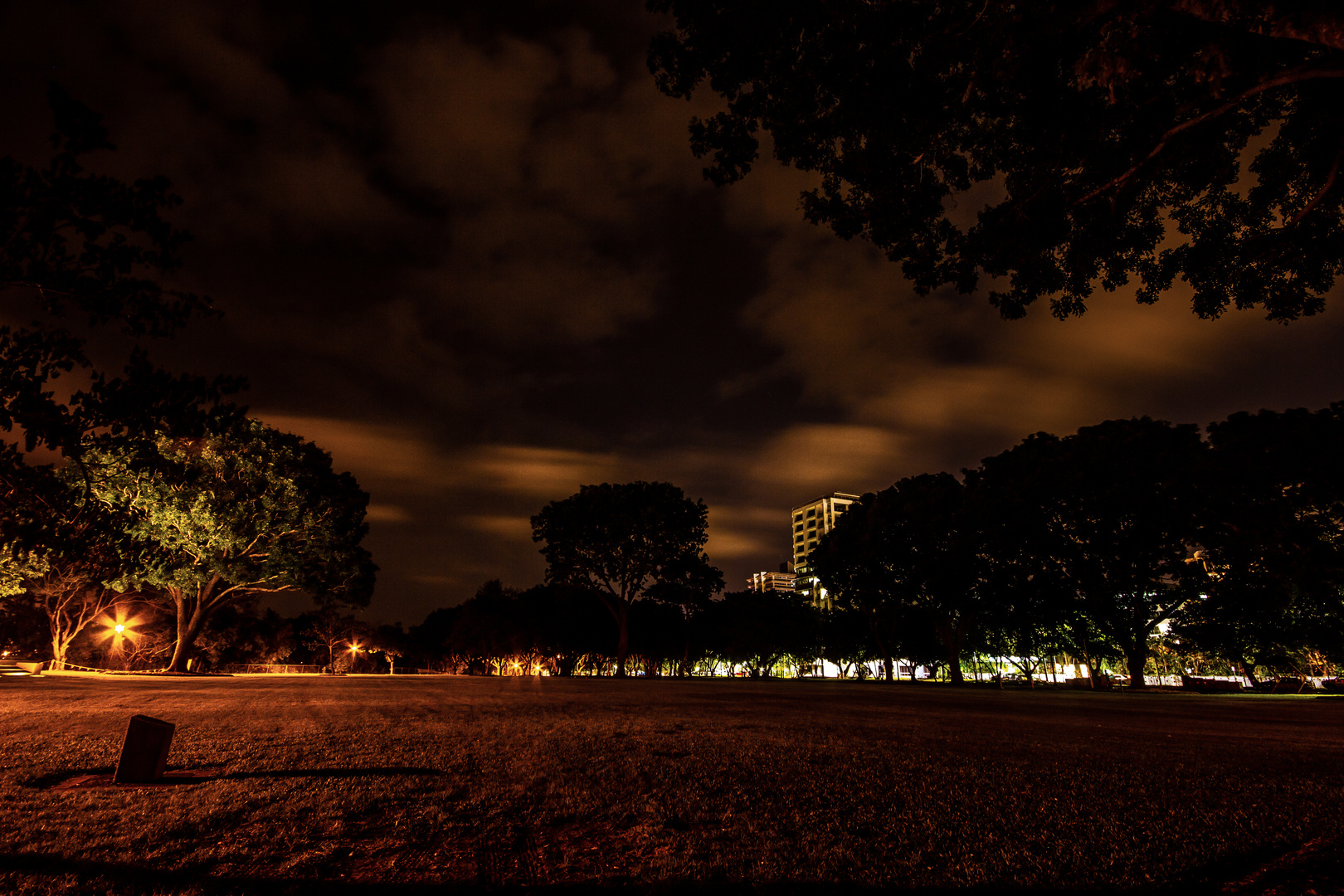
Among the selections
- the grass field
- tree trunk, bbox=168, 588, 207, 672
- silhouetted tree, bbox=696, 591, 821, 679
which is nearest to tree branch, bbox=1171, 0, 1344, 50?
the grass field

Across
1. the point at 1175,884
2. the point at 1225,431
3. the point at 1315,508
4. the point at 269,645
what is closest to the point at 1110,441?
the point at 1225,431

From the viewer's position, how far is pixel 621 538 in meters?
52.3

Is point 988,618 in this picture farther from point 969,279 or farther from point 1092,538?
point 969,279

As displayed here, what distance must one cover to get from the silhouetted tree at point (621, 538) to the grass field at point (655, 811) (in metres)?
40.4

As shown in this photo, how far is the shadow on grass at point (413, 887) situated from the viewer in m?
4.24

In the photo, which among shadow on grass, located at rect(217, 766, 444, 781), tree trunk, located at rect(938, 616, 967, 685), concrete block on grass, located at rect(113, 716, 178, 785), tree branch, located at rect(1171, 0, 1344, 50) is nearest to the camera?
tree branch, located at rect(1171, 0, 1344, 50)

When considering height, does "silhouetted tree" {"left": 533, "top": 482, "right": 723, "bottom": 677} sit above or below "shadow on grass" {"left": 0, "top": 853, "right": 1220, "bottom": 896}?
above

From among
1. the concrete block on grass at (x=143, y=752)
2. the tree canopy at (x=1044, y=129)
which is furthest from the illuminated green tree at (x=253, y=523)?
the tree canopy at (x=1044, y=129)

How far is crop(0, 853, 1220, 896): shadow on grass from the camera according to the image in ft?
13.9

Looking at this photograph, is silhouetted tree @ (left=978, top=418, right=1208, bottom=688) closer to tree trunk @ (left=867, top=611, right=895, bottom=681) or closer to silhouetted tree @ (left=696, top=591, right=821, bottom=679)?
tree trunk @ (left=867, top=611, right=895, bottom=681)

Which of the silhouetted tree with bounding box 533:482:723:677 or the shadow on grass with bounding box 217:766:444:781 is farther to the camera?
the silhouetted tree with bounding box 533:482:723:677

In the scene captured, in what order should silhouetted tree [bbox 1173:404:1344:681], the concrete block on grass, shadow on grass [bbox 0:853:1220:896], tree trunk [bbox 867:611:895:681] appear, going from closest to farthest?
shadow on grass [bbox 0:853:1220:896] < the concrete block on grass < silhouetted tree [bbox 1173:404:1344:681] < tree trunk [bbox 867:611:895:681]

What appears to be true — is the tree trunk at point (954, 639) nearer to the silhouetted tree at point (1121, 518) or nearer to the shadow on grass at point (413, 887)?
the silhouetted tree at point (1121, 518)

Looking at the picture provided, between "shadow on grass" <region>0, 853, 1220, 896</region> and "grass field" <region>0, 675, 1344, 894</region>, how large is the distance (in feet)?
0.08
